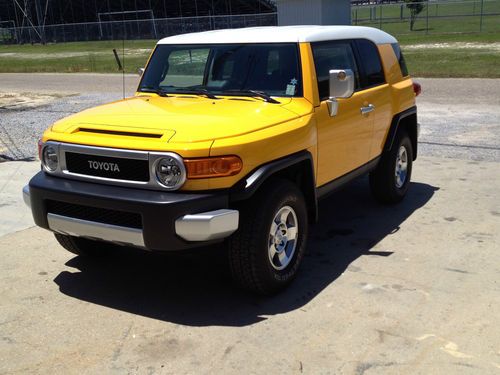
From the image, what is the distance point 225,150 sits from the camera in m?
3.82

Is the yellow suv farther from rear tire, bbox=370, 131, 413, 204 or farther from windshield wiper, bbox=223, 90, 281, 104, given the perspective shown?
rear tire, bbox=370, 131, 413, 204

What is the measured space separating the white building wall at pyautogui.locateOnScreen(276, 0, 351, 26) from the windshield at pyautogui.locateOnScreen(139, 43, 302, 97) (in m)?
23.1

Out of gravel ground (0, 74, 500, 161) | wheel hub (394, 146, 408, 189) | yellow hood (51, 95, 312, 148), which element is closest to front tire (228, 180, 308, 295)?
yellow hood (51, 95, 312, 148)

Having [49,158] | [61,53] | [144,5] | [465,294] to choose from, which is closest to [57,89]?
[49,158]

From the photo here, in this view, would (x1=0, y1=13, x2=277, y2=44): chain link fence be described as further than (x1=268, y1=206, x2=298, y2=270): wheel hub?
Yes

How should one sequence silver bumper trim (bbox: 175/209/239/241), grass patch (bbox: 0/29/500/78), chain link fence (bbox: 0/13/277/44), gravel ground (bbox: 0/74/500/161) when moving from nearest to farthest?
1. silver bumper trim (bbox: 175/209/239/241)
2. gravel ground (bbox: 0/74/500/161)
3. grass patch (bbox: 0/29/500/78)
4. chain link fence (bbox: 0/13/277/44)

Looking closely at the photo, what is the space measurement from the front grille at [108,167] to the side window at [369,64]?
2624 mm

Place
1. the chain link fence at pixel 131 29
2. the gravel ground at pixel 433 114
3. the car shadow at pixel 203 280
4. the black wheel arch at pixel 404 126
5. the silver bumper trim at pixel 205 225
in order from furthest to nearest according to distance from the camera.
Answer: the chain link fence at pixel 131 29, the gravel ground at pixel 433 114, the black wheel arch at pixel 404 126, the car shadow at pixel 203 280, the silver bumper trim at pixel 205 225

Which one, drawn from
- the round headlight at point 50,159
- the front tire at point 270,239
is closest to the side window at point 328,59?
the front tire at point 270,239

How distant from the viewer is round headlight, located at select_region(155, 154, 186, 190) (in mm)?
3748

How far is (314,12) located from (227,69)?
23.8 meters

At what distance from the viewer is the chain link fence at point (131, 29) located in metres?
40.3

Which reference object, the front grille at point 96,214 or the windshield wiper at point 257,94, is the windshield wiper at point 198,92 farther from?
the front grille at point 96,214

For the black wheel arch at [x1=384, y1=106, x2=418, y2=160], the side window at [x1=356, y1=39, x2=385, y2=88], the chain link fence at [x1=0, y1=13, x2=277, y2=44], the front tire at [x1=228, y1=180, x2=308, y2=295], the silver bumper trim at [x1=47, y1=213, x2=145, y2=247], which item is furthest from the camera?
the chain link fence at [x1=0, y1=13, x2=277, y2=44]
